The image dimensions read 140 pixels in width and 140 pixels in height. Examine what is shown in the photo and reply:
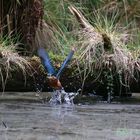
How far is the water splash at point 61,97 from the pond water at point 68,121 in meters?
0.23

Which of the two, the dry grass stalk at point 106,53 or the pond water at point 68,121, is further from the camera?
the dry grass stalk at point 106,53

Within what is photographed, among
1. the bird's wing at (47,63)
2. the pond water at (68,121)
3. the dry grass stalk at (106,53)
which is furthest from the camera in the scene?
the dry grass stalk at (106,53)

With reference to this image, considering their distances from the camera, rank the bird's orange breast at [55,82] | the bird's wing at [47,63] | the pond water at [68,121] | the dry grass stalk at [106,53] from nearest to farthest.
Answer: the pond water at [68,121] < the bird's orange breast at [55,82] < the bird's wing at [47,63] < the dry grass stalk at [106,53]

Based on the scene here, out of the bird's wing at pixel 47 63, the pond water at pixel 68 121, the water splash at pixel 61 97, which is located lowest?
the pond water at pixel 68 121

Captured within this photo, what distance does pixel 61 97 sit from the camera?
5668mm

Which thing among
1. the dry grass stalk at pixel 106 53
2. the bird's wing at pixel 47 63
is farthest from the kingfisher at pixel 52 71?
the dry grass stalk at pixel 106 53

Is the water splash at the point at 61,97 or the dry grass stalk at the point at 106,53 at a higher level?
the dry grass stalk at the point at 106,53

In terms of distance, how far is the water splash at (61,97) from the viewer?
5.59 meters

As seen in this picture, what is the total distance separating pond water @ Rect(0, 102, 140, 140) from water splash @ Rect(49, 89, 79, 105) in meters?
0.23

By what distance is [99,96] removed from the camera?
6.01 metres

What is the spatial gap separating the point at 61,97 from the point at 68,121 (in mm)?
1417

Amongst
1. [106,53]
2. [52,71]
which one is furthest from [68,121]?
[106,53]

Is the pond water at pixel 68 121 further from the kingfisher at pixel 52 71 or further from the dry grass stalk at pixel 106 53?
the dry grass stalk at pixel 106 53

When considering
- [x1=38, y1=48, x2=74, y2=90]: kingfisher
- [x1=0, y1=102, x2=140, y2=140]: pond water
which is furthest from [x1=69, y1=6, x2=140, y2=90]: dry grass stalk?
[x1=0, y1=102, x2=140, y2=140]: pond water
